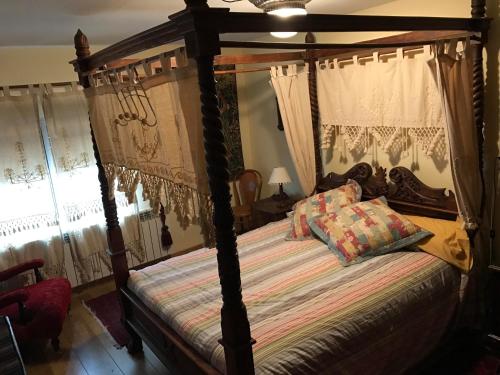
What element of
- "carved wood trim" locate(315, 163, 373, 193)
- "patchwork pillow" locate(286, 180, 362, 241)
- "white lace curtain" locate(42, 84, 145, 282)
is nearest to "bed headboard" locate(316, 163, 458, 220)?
"carved wood trim" locate(315, 163, 373, 193)

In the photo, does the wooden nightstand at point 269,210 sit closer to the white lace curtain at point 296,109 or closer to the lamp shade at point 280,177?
the lamp shade at point 280,177

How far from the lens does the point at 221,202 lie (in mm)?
1500

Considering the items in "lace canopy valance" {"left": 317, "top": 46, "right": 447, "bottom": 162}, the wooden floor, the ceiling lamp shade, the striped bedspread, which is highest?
the ceiling lamp shade

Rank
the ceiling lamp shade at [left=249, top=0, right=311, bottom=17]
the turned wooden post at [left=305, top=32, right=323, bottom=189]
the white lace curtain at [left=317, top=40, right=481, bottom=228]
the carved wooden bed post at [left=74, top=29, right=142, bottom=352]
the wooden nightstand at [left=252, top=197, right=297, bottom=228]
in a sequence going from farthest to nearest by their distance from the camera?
1. the wooden nightstand at [left=252, top=197, right=297, bottom=228]
2. the turned wooden post at [left=305, top=32, right=323, bottom=189]
3. the carved wooden bed post at [left=74, top=29, right=142, bottom=352]
4. the white lace curtain at [left=317, top=40, right=481, bottom=228]
5. the ceiling lamp shade at [left=249, top=0, right=311, bottom=17]

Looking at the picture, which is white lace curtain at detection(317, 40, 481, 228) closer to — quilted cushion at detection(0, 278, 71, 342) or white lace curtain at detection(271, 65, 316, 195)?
white lace curtain at detection(271, 65, 316, 195)

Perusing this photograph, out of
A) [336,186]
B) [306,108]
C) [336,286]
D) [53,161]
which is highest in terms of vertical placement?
[306,108]

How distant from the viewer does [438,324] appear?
2486 mm

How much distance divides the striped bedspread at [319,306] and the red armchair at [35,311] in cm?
71

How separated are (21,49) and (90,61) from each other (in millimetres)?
1694

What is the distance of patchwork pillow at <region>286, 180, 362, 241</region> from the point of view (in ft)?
10.5

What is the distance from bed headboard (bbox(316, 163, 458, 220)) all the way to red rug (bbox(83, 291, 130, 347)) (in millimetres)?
2290

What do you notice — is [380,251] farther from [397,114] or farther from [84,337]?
[84,337]

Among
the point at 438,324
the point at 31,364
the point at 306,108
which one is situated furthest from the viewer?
the point at 306,108

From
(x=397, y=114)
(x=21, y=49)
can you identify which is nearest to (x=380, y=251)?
(x=397, y=114)
